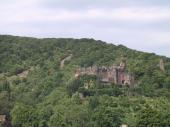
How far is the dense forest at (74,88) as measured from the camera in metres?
90.2

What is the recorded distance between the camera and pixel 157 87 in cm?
12144

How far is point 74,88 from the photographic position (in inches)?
4503

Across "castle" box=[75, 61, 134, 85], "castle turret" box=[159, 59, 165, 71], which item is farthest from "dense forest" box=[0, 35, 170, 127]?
"castle" box=[75, 61, 134, 85]

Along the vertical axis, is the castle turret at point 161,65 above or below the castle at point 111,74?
above

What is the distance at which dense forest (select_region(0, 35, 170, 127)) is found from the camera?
296 ft

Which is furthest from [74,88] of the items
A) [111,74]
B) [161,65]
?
[161,65]

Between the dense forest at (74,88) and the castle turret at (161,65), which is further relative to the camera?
the castle turret at (161,65)

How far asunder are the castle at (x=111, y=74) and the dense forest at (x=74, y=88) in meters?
1.38

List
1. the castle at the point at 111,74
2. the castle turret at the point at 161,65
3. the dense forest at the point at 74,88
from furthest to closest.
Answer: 1. the castle turret at the point at 161,65
2. the castle at the point at 111,74
3. the dense forest at the point at 74,88

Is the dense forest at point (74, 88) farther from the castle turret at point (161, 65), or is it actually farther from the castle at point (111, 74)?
the castle at point (111, 74)

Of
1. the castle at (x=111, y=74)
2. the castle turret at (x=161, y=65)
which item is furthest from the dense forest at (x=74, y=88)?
the castle at (x=111, y=74)

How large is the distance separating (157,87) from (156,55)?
28.7 m

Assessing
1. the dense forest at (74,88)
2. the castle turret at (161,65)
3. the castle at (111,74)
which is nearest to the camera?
the dense forest at (74,88)

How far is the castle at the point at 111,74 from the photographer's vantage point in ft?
404
